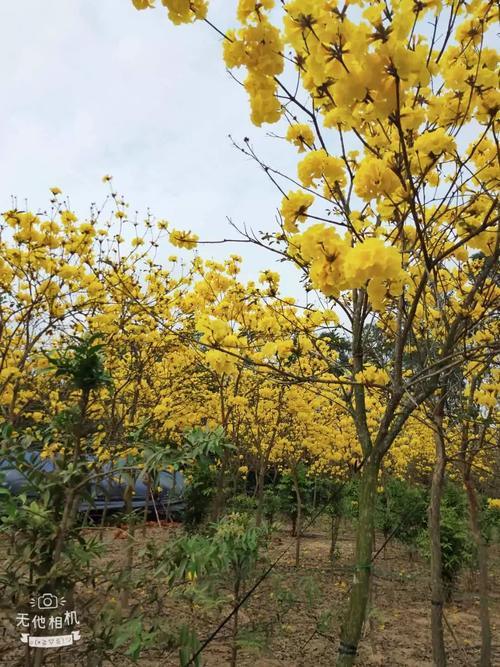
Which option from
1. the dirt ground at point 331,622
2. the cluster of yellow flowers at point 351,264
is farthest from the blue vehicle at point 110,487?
the cluster of yellow flowers at point 351,264

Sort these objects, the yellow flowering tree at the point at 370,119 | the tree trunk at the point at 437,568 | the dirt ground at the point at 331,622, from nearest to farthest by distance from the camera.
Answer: the yellow flowering tree at the point at 370,119 → the tree trunk at the point at 437,568 → the dirt ground at the point at 331,622

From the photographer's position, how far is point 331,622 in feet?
16.9

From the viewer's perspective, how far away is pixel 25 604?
5.27 ft

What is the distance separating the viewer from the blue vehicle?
A: 171cm

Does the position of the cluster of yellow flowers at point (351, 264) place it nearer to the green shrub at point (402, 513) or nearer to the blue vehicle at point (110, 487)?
the blue vehicle at point (110, 487)

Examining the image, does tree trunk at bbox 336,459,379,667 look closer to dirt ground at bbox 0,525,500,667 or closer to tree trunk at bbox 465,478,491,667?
dirt ground at bbox 0,525,500,667

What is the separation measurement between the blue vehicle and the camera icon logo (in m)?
0.31

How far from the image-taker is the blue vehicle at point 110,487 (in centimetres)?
171

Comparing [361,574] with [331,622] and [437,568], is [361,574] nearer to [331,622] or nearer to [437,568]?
[437,568]

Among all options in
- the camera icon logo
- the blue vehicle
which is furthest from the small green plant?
the camera icon logo

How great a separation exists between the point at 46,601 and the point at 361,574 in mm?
1088

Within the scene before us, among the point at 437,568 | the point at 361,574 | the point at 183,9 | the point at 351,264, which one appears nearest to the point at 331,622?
the point at 437,568

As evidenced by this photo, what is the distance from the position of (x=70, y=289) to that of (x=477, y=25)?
3653 millimetres

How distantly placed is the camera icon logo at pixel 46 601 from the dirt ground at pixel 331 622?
143 cm
